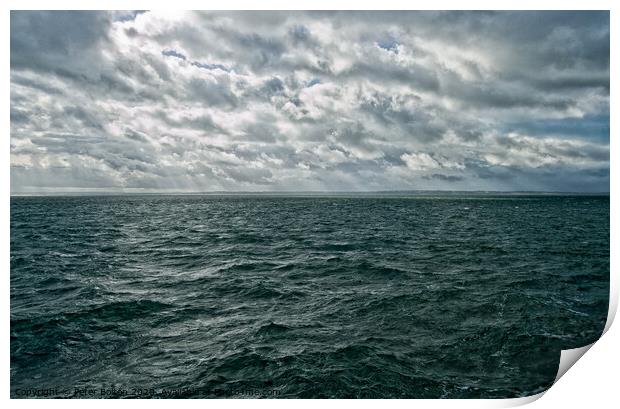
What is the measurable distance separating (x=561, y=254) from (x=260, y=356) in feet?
77.3

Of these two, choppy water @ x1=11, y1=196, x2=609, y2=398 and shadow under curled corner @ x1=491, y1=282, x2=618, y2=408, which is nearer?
shadow under curled corner @ x1=491, y1=282, x2=618, y2=408

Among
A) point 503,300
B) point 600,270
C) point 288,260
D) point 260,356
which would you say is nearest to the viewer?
point 260,356

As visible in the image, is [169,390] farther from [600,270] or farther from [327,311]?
[600,270]

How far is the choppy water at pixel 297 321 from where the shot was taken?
32.9 feet

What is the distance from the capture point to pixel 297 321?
13.1m

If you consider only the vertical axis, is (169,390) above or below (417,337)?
below

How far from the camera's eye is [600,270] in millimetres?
20344

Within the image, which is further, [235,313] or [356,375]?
[235,313]

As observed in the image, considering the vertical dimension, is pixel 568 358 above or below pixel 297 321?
below

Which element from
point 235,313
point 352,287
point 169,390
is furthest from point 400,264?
point 169,390

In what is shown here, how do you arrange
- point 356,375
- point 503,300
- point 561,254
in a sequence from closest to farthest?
point 356,375, point 503,300, point 561,254

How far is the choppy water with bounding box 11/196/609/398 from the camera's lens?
32.9 ft

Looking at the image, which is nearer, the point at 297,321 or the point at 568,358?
the point at 568,358

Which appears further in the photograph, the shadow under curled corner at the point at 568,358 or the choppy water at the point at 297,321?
the choppy water at the point at 297,321
